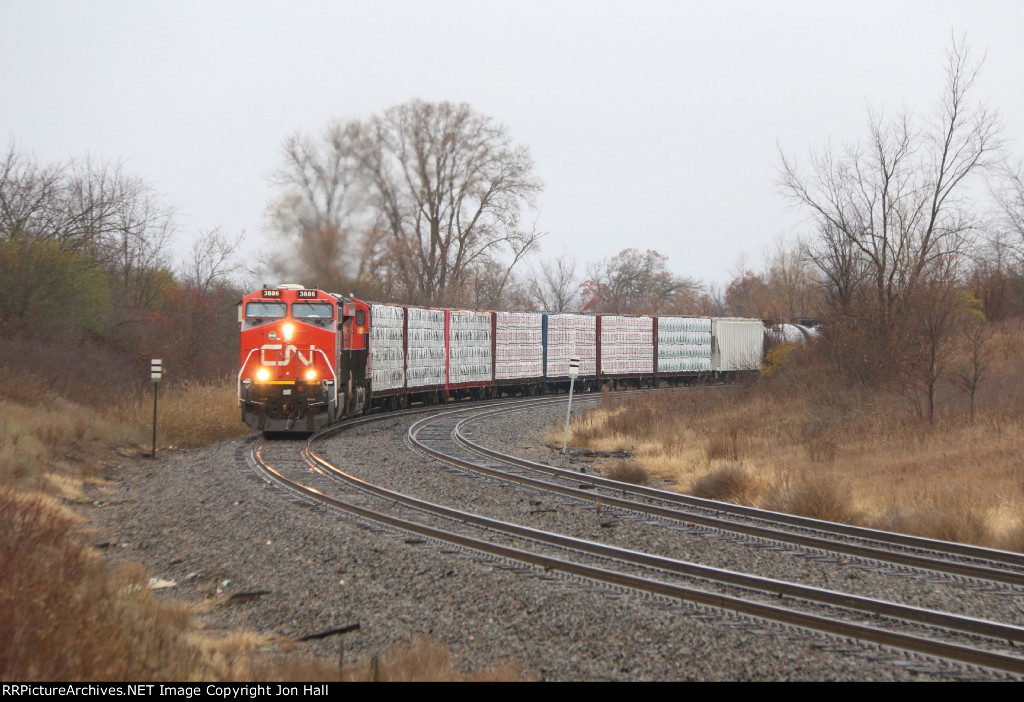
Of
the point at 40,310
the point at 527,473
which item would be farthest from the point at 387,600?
the point at 40,310

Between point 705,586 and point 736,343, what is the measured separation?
30137 mm

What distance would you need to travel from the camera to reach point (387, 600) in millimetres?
6871

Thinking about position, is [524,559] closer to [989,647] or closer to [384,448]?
[989,647]

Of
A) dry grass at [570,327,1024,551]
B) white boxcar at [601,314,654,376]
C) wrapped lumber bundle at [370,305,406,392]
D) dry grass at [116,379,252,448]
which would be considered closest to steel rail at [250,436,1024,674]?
dry grass at [570,327,1024,551]

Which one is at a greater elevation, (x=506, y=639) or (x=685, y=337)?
(x=685, y=337)

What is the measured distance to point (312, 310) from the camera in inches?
692

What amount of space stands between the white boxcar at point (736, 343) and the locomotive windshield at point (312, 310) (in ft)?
71.9

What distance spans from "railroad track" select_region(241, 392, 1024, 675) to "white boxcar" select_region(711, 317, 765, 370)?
26337 mm

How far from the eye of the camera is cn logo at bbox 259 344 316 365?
1716 cm

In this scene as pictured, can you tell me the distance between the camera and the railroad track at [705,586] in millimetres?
5707

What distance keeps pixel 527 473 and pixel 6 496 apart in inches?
297

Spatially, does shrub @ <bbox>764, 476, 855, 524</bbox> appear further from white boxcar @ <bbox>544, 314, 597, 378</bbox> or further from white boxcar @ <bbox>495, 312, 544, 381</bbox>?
white boxcar @ <bbox>544, 314, 597, 378</bbox>
